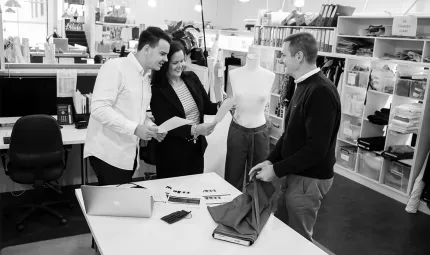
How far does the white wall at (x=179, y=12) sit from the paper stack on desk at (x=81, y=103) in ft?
28.8

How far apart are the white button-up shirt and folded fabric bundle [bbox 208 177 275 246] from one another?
0.70 meters

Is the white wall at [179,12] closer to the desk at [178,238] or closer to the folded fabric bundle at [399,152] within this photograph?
the folded fabric bundle at [399,152]

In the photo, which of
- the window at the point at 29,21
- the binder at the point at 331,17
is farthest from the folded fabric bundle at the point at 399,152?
the window at the point at 29,21

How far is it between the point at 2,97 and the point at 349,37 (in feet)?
13.7

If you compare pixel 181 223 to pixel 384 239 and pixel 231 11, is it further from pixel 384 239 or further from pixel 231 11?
pixel 231 11

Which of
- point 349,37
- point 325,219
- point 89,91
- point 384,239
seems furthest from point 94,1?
point 384,239

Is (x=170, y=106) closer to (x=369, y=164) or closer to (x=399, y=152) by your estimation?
(x=399, y=152)

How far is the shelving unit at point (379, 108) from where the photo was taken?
179 inches

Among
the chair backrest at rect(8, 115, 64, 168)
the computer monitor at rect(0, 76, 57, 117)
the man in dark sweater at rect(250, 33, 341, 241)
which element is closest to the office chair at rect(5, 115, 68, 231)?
the chair backrest at rect(8, 115, 64, 168)

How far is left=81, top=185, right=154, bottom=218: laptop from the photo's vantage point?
200cm

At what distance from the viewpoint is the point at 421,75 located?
4570 millimetres

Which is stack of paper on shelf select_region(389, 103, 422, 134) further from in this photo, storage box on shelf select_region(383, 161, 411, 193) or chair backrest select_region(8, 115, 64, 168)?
chair backrest select_region(8, 115, 64, 168)

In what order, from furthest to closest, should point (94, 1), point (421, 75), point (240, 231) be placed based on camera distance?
1. point (94, 1)
2. point (421, 75)
3. point (240, 231)

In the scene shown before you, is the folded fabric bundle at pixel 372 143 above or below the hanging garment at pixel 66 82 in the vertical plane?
below
